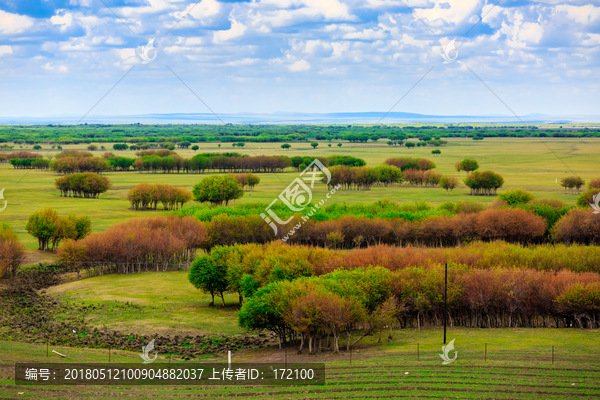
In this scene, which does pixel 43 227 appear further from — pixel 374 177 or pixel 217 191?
pixel 374 177

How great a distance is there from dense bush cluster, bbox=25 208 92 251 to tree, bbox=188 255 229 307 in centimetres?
3235

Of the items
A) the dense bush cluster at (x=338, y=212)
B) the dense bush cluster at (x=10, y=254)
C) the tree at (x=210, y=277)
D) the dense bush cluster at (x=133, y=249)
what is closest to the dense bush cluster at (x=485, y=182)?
the dense bush cluster at (x=338, y=212)

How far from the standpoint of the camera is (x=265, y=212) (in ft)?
307

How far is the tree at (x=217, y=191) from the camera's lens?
129250 mm

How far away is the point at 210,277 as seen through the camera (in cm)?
5922

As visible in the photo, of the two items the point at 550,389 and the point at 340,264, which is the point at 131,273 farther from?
the point at 550,389

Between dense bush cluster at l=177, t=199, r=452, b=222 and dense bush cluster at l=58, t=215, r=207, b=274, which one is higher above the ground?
Answer: dense bush cluster at l=177, t=199, r=452, b=222

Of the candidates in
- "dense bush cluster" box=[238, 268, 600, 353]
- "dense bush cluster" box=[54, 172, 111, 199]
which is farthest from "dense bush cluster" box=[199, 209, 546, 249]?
"dense bush cluster" box=[54, 172, 111, 199]

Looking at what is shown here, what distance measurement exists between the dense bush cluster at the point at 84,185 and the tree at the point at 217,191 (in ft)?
97.6

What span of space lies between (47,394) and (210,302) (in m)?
30.6

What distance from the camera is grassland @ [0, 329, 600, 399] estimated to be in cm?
3219

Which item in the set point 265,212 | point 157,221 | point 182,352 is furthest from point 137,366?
point 265,212

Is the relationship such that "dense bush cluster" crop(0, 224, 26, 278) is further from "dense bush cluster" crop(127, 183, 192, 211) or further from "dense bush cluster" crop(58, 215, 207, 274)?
"dense bush cluster" crop(127, 183, 192, 211)
